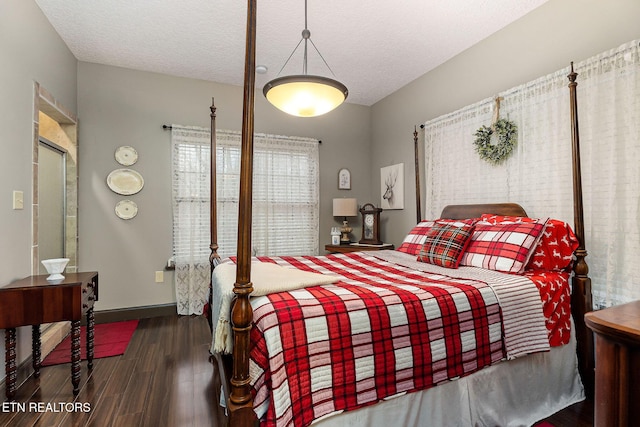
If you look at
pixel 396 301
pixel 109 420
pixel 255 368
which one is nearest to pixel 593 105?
pixel 396 301

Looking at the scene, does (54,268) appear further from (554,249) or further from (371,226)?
(554,249)

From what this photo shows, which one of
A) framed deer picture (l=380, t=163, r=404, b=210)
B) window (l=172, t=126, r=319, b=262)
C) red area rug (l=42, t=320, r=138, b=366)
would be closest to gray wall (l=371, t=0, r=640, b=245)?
framed deer picture (l=380, t=163, r=404, b=210)

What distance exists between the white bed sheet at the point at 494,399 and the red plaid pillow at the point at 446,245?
72 centimetres

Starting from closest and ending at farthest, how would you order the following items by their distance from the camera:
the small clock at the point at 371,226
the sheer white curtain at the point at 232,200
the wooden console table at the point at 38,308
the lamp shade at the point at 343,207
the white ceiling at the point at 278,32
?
the wooden console table at the point at 38,308, the white ceiling at the point at 278,32, the sheer white curtain at the point at 232,200, the small clock at the point at 371,226, the lamp shade at the point at 343,207

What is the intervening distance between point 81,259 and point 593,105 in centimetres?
462

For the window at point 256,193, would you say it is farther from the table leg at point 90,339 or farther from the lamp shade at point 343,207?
the table leg at point 90,339

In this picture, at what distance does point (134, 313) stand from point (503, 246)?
3616mm

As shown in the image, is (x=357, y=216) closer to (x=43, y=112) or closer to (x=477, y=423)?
(x=477, y=423)

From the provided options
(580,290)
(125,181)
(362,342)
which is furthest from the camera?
(125,181)

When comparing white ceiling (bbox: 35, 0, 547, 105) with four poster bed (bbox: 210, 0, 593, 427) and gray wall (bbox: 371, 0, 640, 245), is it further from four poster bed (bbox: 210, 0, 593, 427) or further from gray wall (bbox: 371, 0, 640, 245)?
four poster bed (bbox: 210, 0, 593, 427)

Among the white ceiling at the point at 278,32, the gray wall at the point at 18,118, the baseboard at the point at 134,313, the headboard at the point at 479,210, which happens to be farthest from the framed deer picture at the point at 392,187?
the gray wall at the point at 18,118

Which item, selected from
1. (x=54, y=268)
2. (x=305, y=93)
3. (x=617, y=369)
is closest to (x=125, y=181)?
(x=54, y=268)

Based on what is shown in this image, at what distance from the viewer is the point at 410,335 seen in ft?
4.74

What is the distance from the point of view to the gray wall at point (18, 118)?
6.70 ft
